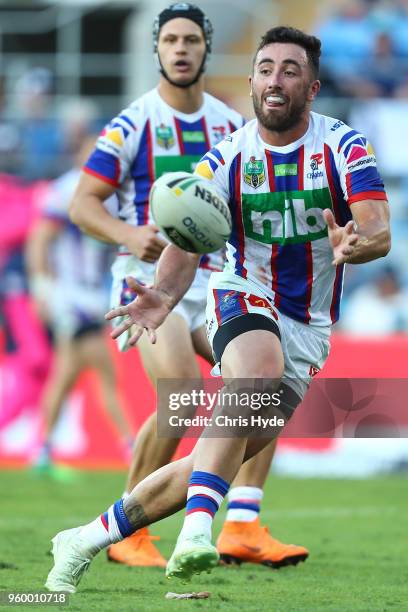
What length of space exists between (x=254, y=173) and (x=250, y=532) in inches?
85.5

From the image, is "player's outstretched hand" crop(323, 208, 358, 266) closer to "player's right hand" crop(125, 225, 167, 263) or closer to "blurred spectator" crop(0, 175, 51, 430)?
"player's right hand" crop(125, 225, 167, 263)

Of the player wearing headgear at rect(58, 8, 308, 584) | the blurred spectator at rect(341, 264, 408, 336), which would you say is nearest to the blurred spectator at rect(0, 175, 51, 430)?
the blurred spectator at rect(341, 264, 408, 336)

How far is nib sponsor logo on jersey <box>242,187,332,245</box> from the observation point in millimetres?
5652

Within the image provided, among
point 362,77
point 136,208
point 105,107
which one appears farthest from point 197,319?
point 105,107

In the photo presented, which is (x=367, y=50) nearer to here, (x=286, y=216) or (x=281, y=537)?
(x=281, y=537)

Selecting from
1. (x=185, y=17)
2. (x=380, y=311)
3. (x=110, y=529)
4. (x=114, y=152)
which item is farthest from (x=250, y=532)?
(x=380, y=311)

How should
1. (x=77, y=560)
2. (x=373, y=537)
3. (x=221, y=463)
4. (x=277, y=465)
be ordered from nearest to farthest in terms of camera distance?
(x=221, y=463)
(x=77, y=560)
(x=373, y=537)
(x=277, y=465)

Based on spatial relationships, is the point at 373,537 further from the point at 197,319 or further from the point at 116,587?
the point at 116,587

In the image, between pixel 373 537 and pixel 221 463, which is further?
pixel 373 537

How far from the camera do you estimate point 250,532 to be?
272 inches

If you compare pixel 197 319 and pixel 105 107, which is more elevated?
pixel 105 107

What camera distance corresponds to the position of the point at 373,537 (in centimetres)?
815

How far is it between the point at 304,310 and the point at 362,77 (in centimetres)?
1192

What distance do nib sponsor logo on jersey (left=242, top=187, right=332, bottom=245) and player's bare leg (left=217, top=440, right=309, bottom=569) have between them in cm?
151
